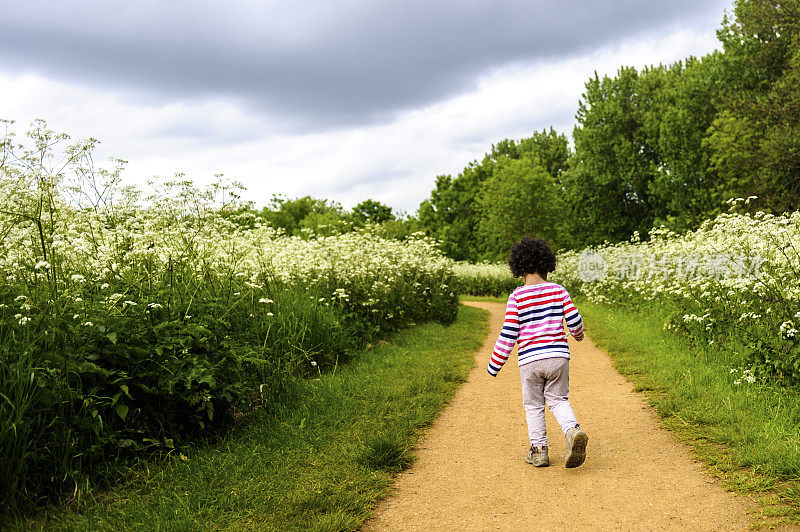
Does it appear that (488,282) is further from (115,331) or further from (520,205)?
(115,331)

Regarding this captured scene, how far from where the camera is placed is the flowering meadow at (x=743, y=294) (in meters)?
5.66

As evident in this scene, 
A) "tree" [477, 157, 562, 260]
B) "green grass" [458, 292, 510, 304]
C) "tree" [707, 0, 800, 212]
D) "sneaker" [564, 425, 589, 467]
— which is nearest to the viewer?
"sneaker" [564, 425, 589, 467]

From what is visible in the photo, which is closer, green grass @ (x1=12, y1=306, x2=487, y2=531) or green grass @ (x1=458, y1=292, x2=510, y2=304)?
green grass @ (x1=12, y1=306, x2=487, y2=531)

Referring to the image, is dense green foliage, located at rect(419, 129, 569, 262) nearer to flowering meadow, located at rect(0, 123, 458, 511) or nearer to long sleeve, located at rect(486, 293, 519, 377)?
flowering meadow, located at rect(0, 123, 458, 511)

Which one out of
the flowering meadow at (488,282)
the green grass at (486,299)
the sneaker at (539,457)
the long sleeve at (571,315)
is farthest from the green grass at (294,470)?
the flowering meadow at (488,282)

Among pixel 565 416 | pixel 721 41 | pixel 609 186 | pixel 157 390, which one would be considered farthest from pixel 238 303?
pixel 609 186

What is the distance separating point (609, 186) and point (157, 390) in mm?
31544

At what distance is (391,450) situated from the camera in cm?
462

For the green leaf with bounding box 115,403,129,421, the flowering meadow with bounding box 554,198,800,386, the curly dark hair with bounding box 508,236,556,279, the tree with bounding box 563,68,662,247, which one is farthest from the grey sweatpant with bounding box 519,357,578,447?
the tree with bounding box 563,68,662,247

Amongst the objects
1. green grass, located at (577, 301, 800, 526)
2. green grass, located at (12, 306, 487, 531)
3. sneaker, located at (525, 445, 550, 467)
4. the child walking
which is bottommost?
green grass, located at (577, 301, 800, 526)

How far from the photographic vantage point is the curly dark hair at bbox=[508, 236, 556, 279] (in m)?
4.70

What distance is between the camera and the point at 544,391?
15.0 ft

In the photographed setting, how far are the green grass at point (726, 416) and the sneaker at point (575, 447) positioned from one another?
0.94 meters

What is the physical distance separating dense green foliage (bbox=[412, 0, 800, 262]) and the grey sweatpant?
18900 millimetres
